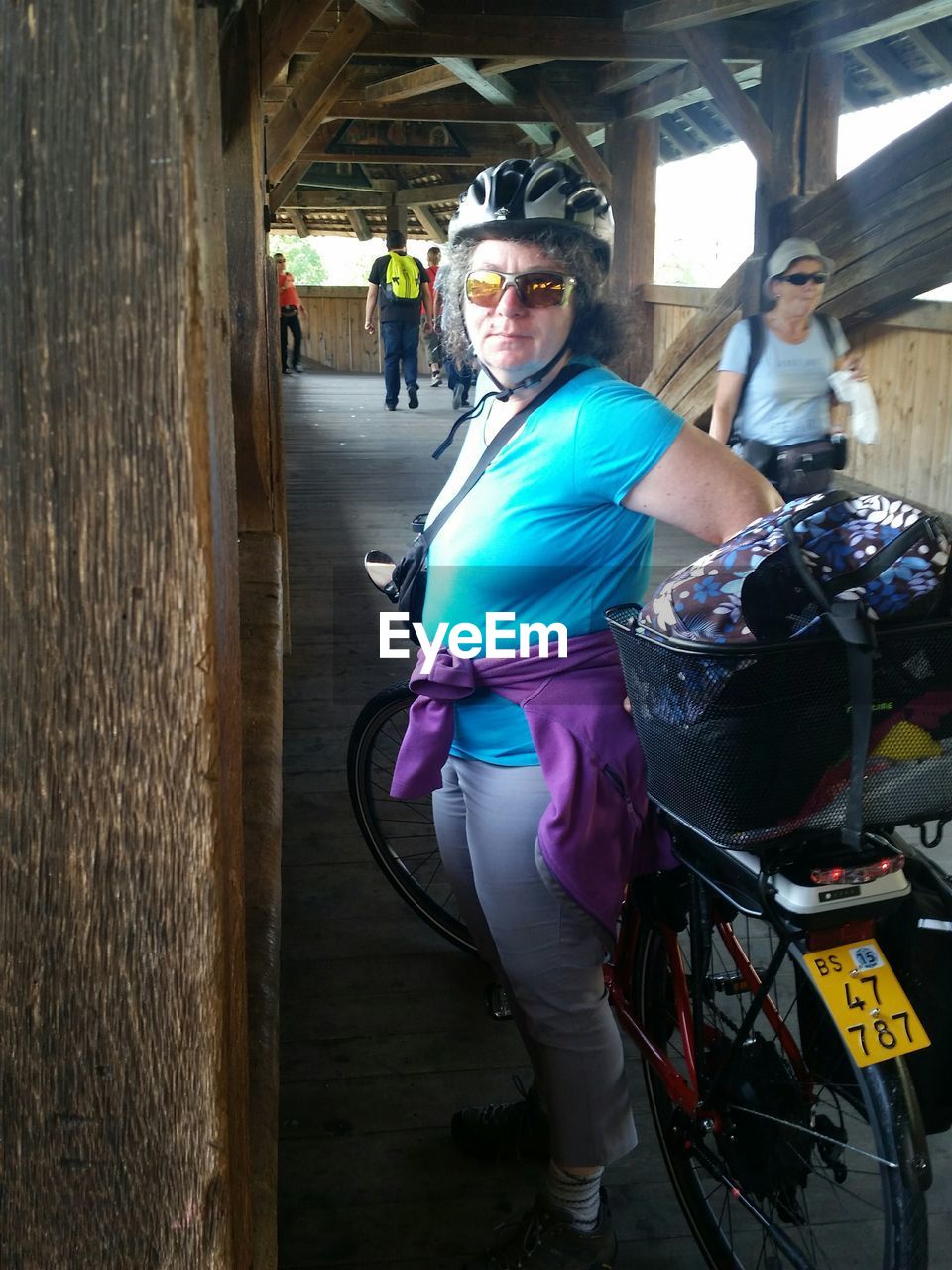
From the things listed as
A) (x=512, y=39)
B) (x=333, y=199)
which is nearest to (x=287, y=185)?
(x=512, y=39)

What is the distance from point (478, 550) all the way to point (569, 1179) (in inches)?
36.5

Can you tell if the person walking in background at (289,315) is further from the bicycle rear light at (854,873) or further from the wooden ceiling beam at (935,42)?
the bicycle rear light at (854,873)

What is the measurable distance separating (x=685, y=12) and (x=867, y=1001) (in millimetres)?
6947

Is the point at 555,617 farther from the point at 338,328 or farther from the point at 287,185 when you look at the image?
the point at 338,328

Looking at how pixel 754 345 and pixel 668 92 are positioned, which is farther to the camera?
pixel 668 92

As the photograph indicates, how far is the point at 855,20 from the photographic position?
6.89m

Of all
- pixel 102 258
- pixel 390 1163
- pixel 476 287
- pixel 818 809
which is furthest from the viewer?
pixel 390 1163

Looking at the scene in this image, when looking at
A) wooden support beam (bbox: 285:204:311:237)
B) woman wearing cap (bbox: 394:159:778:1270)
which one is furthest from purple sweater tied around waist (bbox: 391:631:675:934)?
wooden support beam (bbox: 285:204:311:237)

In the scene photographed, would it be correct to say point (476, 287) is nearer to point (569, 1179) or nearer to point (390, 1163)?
point (569, 1179)

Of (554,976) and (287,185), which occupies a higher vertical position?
(287,185)

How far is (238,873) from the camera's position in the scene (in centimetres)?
86

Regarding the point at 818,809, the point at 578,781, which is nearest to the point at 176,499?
the point at 818,809

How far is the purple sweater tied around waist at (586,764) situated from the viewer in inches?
61.7

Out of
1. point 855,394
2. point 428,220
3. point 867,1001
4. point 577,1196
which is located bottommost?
point 577,1196
